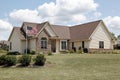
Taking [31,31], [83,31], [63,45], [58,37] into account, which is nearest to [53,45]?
[58,37]

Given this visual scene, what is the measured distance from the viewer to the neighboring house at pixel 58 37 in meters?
43.9

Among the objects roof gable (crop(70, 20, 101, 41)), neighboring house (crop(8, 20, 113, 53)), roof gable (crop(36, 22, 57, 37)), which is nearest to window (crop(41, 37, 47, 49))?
neighboring house (crop(8, 20, 113, 53))

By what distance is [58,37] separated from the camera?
4647 cm

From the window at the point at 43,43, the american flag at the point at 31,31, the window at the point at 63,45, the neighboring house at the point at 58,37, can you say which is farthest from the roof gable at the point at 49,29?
the window at the point at 63,45

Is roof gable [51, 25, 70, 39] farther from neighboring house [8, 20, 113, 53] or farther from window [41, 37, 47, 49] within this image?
window [41, 37, 47, 49]

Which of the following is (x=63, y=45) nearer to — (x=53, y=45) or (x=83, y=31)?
(x=53, y=45)

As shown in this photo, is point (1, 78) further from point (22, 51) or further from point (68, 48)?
point (68, 48)

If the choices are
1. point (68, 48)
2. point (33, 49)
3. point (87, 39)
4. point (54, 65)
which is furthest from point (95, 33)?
point (54, 65)

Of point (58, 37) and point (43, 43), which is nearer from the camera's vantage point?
point (43, 43)

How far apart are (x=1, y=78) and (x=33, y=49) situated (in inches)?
1055

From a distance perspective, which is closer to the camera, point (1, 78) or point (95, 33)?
point (1, 78)

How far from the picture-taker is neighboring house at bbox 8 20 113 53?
144 ft

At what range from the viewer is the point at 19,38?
1778 inches

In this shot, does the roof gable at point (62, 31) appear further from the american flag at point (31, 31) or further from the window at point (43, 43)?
the american flag at point (31, 31)
